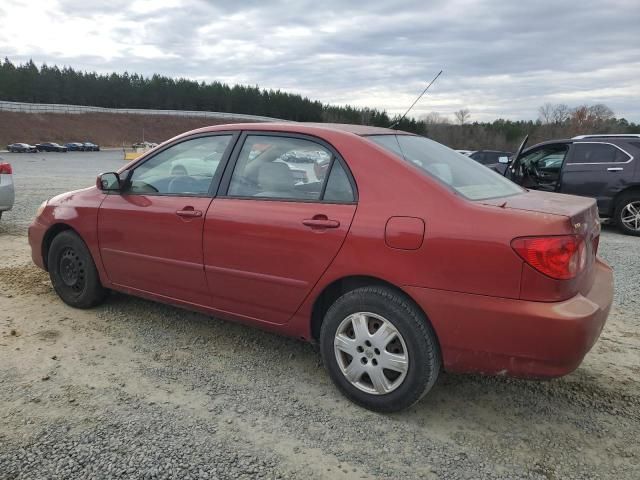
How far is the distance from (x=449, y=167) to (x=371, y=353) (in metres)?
1.24

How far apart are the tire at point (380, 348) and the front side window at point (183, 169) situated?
4.41 ft

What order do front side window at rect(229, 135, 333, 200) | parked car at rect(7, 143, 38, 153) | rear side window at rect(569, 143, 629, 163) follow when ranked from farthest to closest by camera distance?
parked car at rect(7, 143, 38, 153) → rear side window at rect(569, 143, 629, 163) → front side window at rect(229, 135, 333, 200)

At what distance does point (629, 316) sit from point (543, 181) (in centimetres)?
569

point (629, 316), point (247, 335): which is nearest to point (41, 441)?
point (247, 335)

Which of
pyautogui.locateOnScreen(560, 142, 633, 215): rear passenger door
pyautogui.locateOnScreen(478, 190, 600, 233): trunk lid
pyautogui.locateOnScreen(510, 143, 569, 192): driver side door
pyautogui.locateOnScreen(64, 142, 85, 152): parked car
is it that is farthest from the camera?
pyautogui.locateOnScreen(64, 142, 85, 152): parked car

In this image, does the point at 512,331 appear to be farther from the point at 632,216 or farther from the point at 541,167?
the point at 541,167

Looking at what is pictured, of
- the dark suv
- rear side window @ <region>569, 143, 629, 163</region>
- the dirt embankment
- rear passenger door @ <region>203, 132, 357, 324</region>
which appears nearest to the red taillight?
rear passenger door @ <region>203, 132, 357, 324</region>

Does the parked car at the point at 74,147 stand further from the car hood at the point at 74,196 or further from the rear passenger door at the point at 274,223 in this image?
the rear passenger door at the point at 274,223

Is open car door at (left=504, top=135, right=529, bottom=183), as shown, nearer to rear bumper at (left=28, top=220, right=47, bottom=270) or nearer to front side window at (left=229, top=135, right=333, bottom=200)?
front side window at (left=229, top=135, right=333, bottom=200)

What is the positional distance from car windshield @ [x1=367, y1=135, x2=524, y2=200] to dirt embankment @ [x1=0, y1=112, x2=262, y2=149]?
7731 cm

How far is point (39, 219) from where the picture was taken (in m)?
4.59

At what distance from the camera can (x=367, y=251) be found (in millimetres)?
2816

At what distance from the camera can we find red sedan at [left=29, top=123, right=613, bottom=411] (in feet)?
8.23

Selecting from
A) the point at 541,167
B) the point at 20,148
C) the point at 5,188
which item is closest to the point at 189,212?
the point at 5,188
